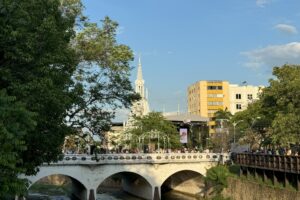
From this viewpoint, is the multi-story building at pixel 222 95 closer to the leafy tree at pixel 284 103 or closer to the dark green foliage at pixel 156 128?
the dark green foliage at pixel 156 128

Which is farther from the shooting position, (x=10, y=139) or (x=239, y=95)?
(x=239, y=95)

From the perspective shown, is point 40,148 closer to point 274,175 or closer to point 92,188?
point 274,175

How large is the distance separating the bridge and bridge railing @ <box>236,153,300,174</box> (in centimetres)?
788

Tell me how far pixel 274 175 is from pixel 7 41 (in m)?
27.2

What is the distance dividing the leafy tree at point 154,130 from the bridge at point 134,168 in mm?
21087

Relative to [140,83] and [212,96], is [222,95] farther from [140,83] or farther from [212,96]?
[140,83]

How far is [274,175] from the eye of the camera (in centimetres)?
3797

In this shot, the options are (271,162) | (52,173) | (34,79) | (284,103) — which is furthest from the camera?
(284,103)

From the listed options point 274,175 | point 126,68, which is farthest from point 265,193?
point 126,68

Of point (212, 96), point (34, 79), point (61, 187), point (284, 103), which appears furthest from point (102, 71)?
point (212, 96)

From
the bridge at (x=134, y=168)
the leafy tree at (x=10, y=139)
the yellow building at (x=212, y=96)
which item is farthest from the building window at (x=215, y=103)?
the leafy tree at (x=10, y=139)

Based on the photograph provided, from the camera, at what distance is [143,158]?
53000 millimetres

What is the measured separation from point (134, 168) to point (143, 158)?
5.00 ft

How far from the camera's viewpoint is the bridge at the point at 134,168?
49.0 metres
